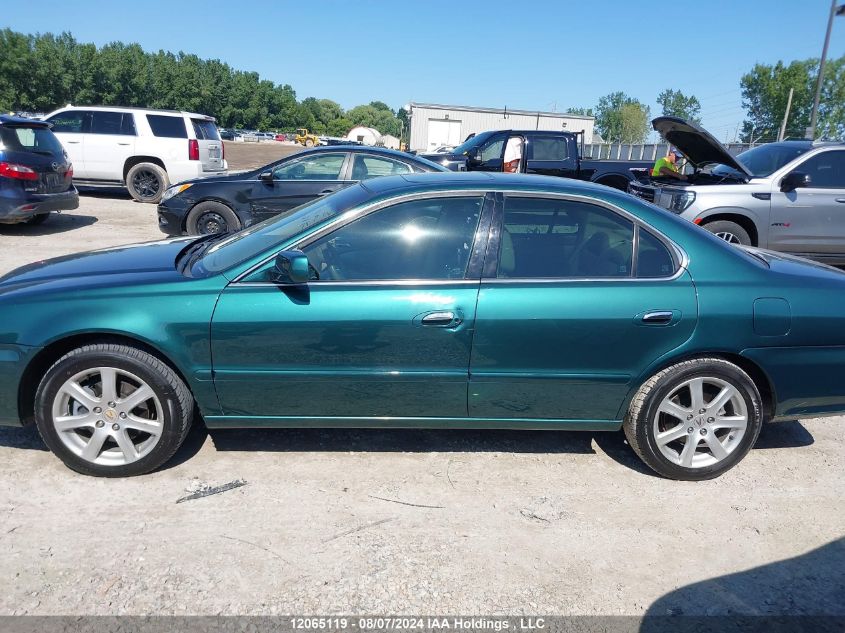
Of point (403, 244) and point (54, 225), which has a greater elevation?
point (403, 244)

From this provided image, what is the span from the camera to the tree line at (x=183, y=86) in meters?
66.1

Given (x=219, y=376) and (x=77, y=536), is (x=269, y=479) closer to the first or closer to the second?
(x=219, y=376)

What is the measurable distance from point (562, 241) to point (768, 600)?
192 cm

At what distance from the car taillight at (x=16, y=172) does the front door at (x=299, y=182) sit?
363cm

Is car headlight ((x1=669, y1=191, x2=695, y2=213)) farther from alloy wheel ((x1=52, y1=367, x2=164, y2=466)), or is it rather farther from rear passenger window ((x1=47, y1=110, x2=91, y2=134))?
rear passenger window ((x1=47, y1=110, x2=91, y2=134))

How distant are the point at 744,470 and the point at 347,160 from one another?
20.4 feet

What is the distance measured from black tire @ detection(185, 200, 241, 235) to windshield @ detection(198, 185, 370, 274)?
4.64 m

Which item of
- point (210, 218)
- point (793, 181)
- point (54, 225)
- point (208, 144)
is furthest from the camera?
→ point (208, 144)

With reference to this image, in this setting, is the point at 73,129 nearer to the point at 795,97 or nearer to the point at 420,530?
the point at 420,530

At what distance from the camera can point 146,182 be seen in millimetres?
13352

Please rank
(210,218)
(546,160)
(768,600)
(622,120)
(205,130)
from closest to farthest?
(768,600)
(210,218)
(546,160)
(205,130)
(622,120)

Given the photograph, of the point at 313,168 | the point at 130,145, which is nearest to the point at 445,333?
the point at 313,168

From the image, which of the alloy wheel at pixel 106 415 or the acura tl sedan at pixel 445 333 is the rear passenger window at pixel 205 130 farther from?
the alloy wheel at pixel 106 415

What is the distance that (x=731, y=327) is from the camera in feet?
10.5
